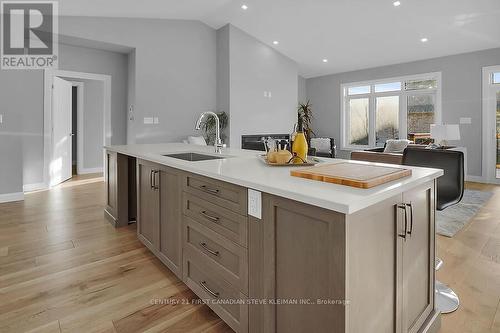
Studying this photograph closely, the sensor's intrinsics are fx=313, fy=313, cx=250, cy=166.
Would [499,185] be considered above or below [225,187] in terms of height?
below

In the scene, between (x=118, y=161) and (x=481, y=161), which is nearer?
(x=118, y=161)

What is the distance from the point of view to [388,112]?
7.92 meters

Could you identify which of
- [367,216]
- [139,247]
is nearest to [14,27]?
[139,247]

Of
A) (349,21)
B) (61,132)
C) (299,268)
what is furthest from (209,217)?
(61,132)

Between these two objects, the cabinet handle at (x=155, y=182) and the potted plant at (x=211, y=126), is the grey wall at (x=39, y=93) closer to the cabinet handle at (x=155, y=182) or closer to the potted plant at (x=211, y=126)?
the potted plant at (x=211, y=126)

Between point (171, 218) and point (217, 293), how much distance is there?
Result: 0.63m

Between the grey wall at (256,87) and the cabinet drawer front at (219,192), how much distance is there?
493 cm

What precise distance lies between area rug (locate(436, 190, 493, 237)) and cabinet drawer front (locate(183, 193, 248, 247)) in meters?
2.53

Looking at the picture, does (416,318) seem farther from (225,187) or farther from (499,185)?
(499,185)

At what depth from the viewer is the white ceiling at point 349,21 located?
498 centimetres

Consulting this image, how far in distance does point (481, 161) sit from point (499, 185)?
1.90 ft

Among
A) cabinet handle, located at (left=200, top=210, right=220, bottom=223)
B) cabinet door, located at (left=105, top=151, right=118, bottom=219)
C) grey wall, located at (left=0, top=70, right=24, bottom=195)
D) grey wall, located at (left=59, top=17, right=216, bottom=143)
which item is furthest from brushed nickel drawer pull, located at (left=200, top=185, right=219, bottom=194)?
grey wall, located at (left=59, top=17, right=216, bottom=143)

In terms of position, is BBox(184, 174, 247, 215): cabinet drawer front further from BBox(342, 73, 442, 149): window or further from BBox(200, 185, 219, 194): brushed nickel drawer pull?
BBox(342, 73, 442, 149): window

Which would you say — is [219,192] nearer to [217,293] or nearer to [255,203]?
Result: [255,203]
